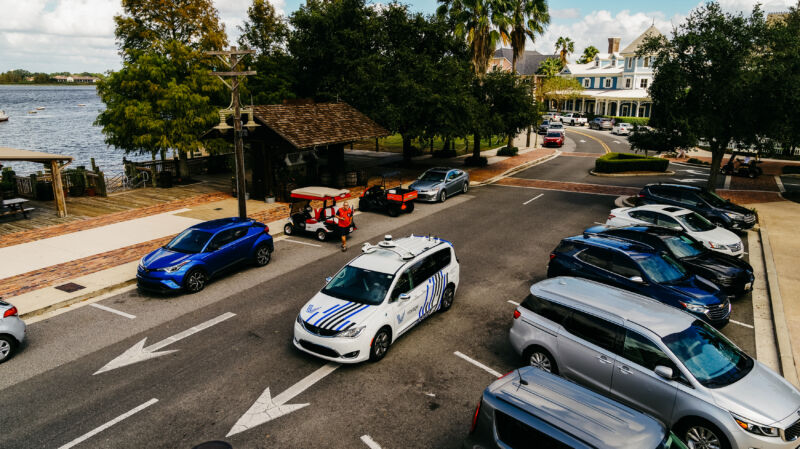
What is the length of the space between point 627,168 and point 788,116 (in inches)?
597

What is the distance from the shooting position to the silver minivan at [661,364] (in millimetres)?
6676

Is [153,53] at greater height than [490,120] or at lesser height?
greater

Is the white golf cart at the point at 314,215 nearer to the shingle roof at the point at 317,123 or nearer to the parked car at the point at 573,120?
the shingle roof at the point at 317,123

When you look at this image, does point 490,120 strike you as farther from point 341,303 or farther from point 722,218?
point 341,303

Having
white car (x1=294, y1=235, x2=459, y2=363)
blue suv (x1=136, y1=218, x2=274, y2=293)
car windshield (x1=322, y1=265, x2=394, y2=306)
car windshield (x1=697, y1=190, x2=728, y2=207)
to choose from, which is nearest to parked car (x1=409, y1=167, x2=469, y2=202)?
blue suv (x1=136, y1=218, x2=274, y2=293)

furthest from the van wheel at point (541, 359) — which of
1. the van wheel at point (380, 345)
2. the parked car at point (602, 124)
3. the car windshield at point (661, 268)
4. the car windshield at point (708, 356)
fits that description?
the parked car at point (602, 124)

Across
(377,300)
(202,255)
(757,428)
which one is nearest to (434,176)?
(202,255)

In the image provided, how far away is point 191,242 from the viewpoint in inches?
547

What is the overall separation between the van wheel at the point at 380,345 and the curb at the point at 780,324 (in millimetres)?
7708

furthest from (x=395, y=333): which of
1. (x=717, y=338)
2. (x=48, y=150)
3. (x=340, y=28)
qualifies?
(x=48, y=150)

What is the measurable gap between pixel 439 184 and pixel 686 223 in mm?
12259

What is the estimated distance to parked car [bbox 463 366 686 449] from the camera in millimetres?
5148

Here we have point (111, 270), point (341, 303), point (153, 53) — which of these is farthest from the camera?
point (153, 53)

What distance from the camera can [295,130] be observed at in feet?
78.0
